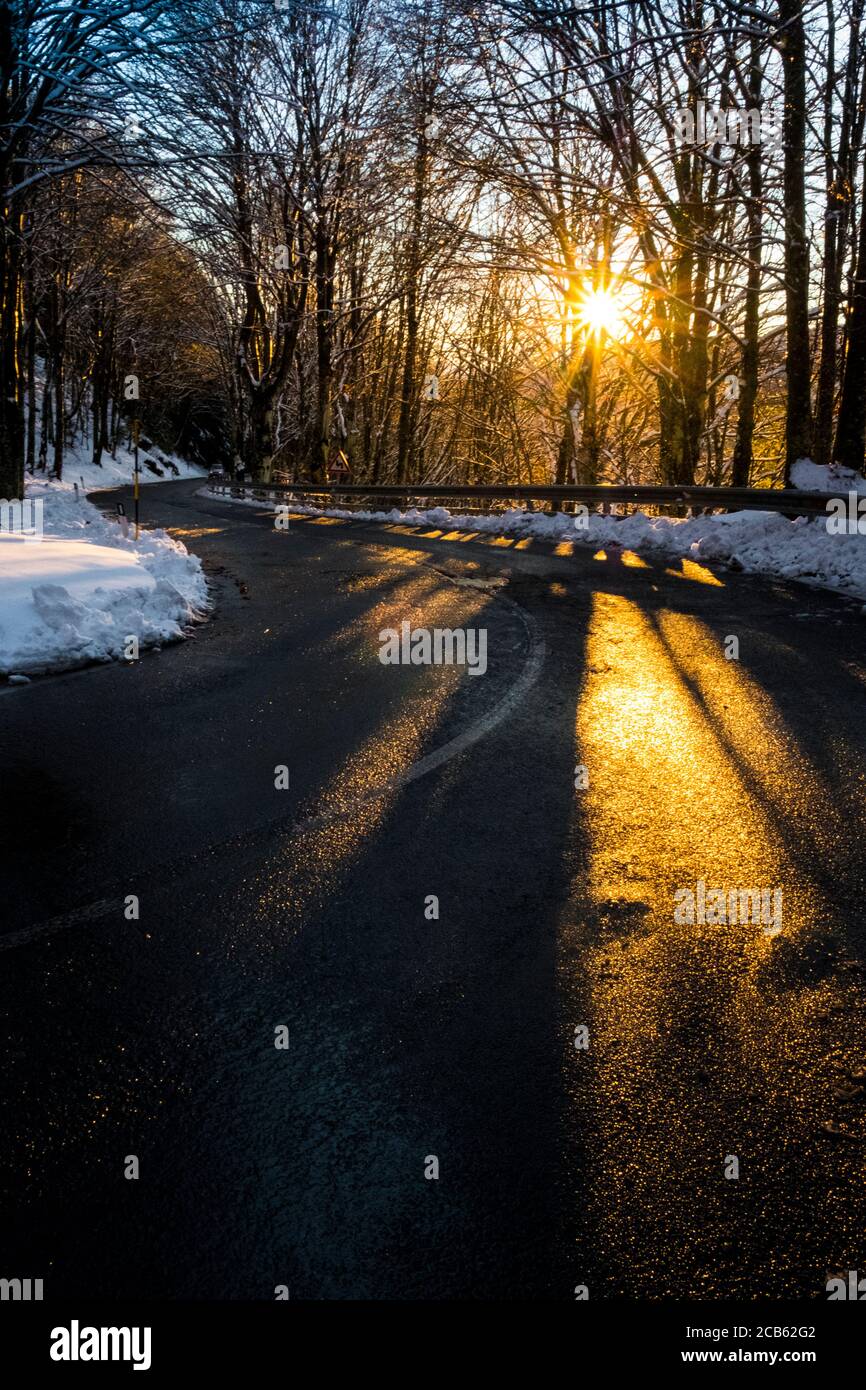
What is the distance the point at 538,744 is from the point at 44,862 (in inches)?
124

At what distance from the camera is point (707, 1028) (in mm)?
3082

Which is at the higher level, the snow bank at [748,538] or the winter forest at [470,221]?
the winter forest at [470,221]

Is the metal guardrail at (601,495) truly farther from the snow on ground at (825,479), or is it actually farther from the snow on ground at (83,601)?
the snow on ground at (83,601)

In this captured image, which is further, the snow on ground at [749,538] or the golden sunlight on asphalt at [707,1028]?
the snow on ground at [749,538]

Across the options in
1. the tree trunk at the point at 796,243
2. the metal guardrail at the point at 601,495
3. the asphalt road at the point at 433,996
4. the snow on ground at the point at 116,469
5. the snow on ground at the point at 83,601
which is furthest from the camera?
the snow on ground at the point at 116,469

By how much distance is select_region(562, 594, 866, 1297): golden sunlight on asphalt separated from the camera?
2.31 m

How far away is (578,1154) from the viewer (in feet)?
8.36

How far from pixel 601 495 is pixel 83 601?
12.4 m

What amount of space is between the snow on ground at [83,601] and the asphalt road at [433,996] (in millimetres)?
1253

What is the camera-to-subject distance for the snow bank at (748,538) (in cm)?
1146

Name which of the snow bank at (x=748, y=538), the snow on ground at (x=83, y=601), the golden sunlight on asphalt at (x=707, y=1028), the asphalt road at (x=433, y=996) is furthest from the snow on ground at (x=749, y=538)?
the snow on ground at (x=83, y=601)

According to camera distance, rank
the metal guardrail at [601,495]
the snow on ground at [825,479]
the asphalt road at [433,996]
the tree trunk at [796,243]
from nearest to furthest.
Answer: the asphalt road at [433,996], the snow on ground at [825,479], the metal guardrail at [601,495], the tree trunk at [796,243]

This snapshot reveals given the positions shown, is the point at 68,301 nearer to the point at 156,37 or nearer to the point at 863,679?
the point at 156,37

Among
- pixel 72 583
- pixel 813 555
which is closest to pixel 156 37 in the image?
pixel 72 583
